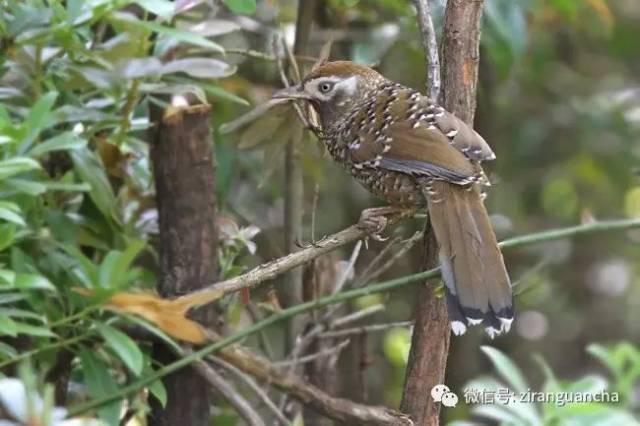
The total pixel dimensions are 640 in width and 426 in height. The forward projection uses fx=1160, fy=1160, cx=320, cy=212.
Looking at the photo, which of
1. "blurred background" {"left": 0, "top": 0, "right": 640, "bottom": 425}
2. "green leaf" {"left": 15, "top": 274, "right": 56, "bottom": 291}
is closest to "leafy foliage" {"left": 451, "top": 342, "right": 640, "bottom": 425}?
"blurred background" {"left": 0, "top": 0, "right": 640, "bottom": 425}

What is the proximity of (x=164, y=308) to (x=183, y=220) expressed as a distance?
0.66 meters

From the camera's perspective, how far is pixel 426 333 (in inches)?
85.7

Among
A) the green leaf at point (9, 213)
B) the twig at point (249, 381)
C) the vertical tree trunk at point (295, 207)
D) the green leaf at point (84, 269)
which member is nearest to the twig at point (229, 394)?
the twig at point (249, 381)

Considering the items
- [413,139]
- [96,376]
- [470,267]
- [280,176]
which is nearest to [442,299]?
[470,267]

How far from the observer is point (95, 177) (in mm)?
2516

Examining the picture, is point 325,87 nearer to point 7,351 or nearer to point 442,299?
point 442,299

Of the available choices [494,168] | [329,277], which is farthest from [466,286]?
[494,168]

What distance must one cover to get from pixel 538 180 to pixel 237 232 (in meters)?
2.18

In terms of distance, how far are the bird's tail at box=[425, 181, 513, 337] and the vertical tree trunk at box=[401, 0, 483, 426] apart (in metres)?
0.08

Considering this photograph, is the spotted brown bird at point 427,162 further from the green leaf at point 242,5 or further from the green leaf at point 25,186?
the green leaf at point 25,186

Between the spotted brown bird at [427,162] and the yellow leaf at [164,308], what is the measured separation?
46 cm

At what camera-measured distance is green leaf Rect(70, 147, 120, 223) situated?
2504 mm

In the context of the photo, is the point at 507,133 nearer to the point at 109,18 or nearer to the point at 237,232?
the point at 237,232

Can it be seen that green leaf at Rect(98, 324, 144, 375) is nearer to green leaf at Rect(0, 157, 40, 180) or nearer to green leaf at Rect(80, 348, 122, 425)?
green leaf at Rect(80, 348, 122, 425)
